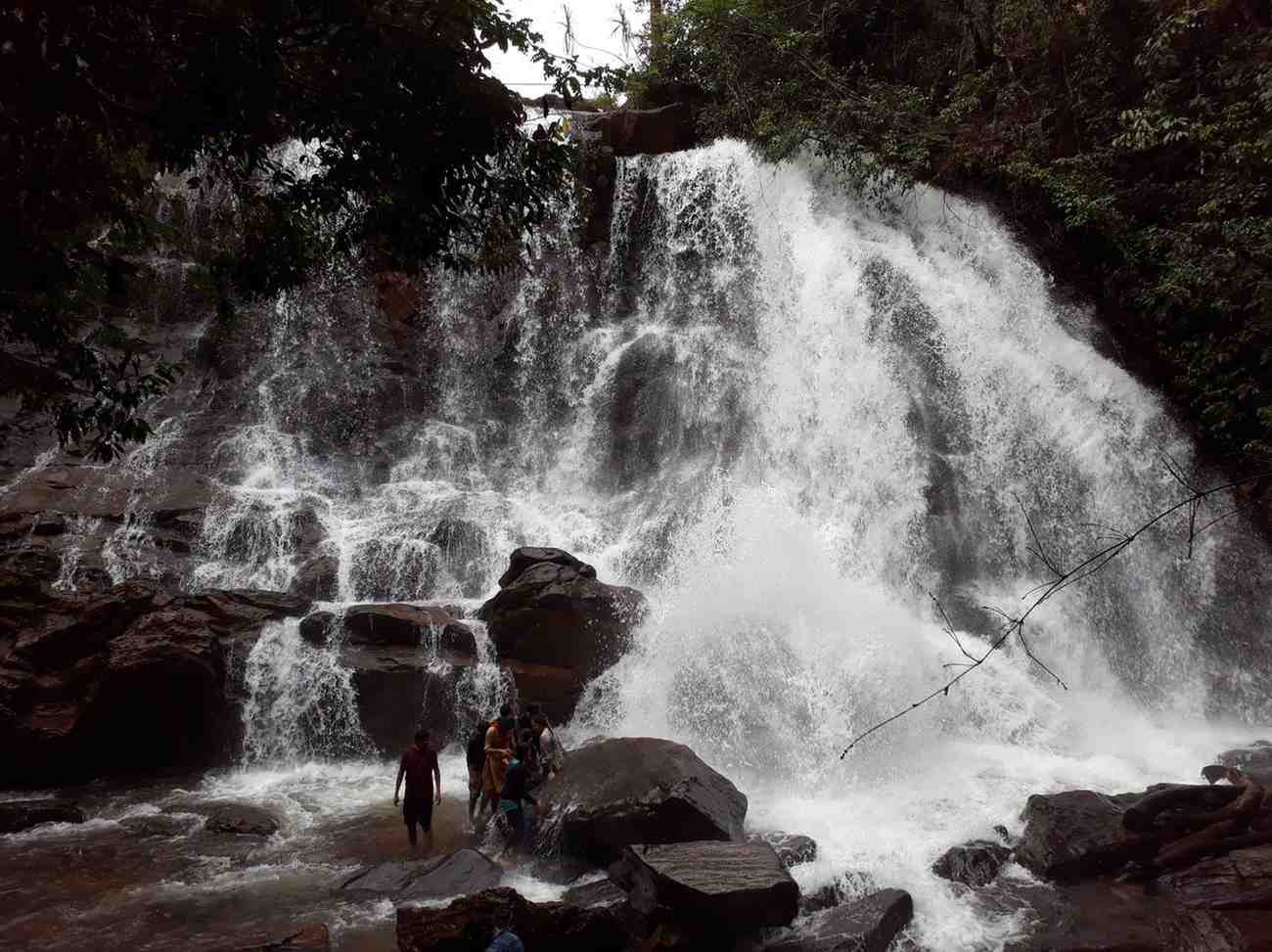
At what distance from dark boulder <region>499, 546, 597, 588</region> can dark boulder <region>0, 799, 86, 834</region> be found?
227 inches

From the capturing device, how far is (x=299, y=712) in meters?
11.4

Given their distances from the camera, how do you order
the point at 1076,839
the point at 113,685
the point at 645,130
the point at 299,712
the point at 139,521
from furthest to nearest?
1. the point at 645,130
2. the point at 139,521
3. the point at 299,712
4. the point at 113,685
5. the point at 1076,839

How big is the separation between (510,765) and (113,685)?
5956mm

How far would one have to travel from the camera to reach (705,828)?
768 cm

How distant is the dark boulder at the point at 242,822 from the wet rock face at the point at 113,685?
2.28m

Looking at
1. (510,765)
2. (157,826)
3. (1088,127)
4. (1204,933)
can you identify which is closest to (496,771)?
(510,765)

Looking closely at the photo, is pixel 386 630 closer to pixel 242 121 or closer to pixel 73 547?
pixel 73 547

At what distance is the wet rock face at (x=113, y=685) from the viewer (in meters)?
10.6

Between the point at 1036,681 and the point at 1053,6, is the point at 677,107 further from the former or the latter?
the point at 1036,681

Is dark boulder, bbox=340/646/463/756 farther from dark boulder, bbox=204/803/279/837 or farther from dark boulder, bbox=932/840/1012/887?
dark boulder, bbox=932/840/1012/887

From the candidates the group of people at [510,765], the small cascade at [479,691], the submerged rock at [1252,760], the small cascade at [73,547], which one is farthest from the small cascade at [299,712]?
the submerged rock at [1252,760]

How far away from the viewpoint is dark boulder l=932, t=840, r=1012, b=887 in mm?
7582

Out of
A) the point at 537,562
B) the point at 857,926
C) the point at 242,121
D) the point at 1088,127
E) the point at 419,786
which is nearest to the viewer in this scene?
the point at 242,121

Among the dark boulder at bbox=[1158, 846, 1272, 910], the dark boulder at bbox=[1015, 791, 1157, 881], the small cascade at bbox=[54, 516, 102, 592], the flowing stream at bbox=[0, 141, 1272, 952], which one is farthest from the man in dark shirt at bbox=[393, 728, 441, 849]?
the small cascade at bbox=[54, 516, 102, 592]
